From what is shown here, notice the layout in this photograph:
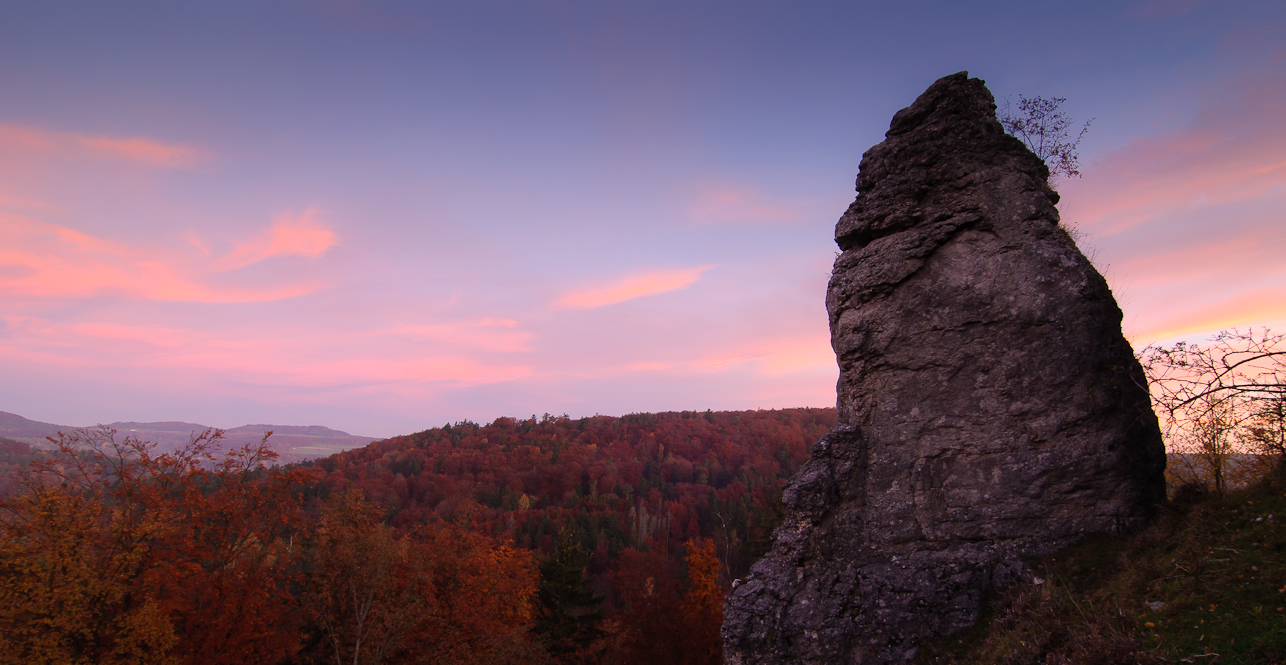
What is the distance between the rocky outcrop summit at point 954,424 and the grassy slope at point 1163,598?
395mm

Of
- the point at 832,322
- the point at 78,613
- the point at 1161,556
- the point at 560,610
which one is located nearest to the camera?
the point at 1161,556

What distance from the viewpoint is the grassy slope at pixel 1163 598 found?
511 centimetres

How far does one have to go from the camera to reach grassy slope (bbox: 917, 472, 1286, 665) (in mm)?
5105

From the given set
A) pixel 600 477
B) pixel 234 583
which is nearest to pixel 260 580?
pixel 234 583

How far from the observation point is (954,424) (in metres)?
8.69

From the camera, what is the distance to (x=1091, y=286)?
8250 mm

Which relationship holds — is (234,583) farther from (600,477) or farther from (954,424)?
(600,477)

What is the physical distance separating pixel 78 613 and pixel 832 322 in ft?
66.3

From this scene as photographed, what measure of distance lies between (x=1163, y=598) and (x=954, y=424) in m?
3.17

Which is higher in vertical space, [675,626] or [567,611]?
[567,611]

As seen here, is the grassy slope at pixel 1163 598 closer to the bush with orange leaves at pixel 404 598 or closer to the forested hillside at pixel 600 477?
the bush with orange leaves at pixel 404 598

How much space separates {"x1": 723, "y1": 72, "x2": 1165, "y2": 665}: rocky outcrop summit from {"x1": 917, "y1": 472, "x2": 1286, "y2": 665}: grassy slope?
40cm

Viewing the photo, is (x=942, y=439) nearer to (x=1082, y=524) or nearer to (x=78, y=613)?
(x=1082, y=524)

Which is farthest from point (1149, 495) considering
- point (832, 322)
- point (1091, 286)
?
point (832, 322)
